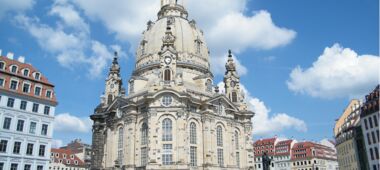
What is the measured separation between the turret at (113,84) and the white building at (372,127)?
141 ft

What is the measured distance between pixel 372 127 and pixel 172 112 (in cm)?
2808

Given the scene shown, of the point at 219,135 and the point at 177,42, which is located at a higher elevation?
the point at 177,42

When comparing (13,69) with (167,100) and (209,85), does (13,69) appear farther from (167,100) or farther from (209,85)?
(209,85)

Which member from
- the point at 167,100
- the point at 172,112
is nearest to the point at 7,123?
the point at 167,100

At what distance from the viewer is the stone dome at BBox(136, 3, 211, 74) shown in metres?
67.8

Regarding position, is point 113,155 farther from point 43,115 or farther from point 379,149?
point 379,149

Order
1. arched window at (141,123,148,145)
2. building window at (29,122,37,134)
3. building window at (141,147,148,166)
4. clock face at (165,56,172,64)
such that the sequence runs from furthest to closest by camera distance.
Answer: clock face at (165,56,172,64)
arched window at (141,123,148,145)
building window at (141,147,148,166)
building window at (29,122,37,134)

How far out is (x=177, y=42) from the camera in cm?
6844

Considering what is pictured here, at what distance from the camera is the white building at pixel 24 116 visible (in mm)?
42062

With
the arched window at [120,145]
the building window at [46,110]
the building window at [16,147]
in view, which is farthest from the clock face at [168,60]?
the building window at [16,147]

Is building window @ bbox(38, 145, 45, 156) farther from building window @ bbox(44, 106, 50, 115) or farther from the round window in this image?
the round window

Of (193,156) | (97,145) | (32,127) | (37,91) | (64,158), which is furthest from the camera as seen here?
(64,158)

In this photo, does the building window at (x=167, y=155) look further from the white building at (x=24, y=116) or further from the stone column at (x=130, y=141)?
the white building at (x=24, y=116)

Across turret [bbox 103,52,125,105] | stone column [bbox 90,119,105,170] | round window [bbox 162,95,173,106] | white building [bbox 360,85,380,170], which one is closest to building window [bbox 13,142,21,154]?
round window [bbox 162,95,173,106]
